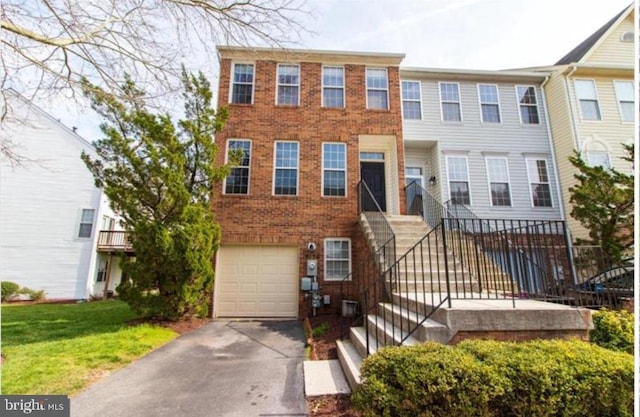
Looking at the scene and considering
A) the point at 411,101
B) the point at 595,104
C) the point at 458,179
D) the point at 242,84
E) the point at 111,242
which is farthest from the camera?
the point at 111,242

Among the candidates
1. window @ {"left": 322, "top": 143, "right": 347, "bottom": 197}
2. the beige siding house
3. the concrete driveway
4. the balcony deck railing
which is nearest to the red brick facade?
window @ {"left": 322, "top": 143, "right": 347, "bottom": 197}

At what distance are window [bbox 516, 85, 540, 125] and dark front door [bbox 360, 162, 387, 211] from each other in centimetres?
657

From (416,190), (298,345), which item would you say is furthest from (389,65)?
(298,345)

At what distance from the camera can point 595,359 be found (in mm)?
2760

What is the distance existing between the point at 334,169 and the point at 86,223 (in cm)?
1418

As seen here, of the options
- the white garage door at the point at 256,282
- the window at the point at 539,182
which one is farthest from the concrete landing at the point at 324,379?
the window at the point at 539,182

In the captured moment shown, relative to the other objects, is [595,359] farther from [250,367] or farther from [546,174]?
[546,174]

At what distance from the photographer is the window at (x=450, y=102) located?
11.5m

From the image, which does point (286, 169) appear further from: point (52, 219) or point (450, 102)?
point (52, 219)

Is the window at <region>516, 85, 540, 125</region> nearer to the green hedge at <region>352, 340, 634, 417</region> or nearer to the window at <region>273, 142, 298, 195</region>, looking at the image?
the window at <region>273, 142, 298, 195</region>

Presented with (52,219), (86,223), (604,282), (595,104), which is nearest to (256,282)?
(604,282)

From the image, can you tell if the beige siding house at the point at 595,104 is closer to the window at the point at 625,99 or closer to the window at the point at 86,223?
the window at the point at 625,99
